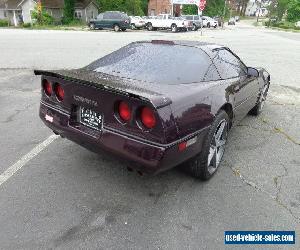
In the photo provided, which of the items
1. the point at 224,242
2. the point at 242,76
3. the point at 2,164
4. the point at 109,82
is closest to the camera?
the point at 224,242

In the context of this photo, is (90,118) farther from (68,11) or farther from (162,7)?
(162,7)

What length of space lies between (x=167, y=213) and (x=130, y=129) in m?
0.88

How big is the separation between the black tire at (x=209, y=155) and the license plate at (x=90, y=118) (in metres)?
1.03

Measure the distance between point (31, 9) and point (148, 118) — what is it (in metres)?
52.0

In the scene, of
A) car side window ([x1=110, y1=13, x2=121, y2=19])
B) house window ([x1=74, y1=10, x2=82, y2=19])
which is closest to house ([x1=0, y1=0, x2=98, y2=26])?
house window ([x1=74, y1=10, x2=82, y2=19])

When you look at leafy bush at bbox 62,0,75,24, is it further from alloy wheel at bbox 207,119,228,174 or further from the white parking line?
alloy wheel at bbox 207,119,228,174

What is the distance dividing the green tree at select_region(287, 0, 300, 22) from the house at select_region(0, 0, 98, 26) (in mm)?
36047

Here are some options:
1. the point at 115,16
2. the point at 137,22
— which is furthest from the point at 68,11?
the point at 115,16

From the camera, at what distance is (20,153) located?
401 cm

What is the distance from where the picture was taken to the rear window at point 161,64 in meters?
3.31

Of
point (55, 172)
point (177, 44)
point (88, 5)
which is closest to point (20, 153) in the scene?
point (55, 172)

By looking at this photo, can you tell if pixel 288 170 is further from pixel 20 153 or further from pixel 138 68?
pixel 20 153

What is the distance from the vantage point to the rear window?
3314 millimetres

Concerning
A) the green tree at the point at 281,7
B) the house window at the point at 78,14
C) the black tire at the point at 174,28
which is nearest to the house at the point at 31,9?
the house window at the point at 78,14
